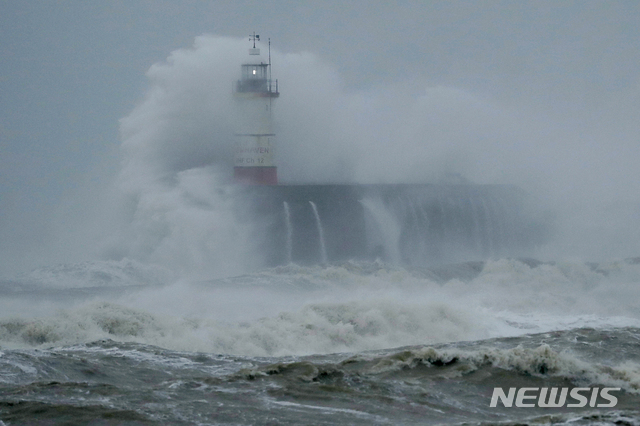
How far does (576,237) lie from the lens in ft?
126

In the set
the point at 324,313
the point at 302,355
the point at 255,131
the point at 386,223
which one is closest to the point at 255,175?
the point at 255,131

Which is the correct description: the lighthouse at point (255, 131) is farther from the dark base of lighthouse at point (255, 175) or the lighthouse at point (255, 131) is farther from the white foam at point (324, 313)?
the white foam at point (324, 313)

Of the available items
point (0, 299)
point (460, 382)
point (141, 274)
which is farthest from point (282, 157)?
point (460, 382)

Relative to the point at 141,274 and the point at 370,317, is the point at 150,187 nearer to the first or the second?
the point at 141,274

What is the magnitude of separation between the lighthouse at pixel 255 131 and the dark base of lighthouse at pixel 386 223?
221 cm

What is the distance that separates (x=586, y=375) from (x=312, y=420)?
150 inches

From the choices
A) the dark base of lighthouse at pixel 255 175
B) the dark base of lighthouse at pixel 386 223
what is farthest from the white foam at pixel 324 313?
the dark base of lighthouse at pixel 255 175

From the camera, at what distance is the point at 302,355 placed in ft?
40.3

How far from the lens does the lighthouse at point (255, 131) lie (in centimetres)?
3747

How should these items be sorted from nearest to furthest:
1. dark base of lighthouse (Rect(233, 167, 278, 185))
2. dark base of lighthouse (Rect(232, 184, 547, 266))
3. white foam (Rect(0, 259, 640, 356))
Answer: white foam (Rect(0, 259, 640, 356)), dark base of lighthouse (Rect(232, 184, 547, 266)), dark base of lighthouse (Rect(233, 167, 278, 185))

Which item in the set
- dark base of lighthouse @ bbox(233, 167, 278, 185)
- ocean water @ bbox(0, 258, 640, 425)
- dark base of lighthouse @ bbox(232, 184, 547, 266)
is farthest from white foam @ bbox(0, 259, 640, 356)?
dark base of lighthouse @ bbox(233, 167, 278, 185)

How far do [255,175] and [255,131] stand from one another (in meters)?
2.46

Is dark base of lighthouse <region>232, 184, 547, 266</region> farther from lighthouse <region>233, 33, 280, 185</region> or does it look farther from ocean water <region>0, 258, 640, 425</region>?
ocean water <region>0, 258, 640, 425</region>

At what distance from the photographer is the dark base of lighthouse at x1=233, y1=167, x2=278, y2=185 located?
37.2m
